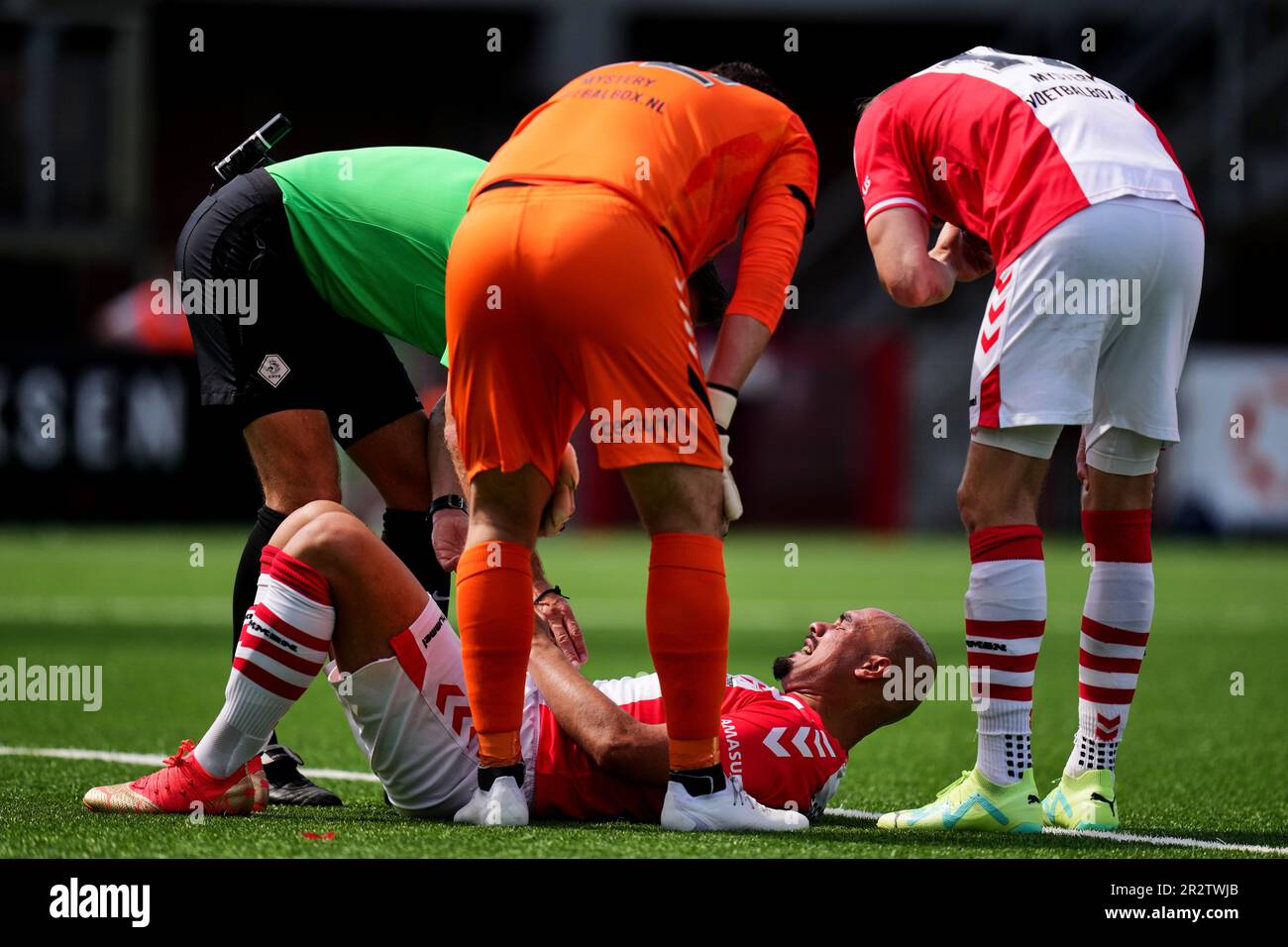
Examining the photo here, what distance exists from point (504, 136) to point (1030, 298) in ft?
86.0

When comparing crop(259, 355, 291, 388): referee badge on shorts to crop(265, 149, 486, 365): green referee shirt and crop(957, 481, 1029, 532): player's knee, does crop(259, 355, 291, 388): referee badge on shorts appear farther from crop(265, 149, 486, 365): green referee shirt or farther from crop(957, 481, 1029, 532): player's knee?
crop(957, 481, 1029, 532): player's knee

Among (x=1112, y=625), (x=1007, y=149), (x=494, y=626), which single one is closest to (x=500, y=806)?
(x=494, y=626)

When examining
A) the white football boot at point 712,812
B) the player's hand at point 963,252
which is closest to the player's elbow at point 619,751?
the white football boot at point 712,812

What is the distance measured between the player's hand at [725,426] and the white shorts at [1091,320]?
0.58 metres

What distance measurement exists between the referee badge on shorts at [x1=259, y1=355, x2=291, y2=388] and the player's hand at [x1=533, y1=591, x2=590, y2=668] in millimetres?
835

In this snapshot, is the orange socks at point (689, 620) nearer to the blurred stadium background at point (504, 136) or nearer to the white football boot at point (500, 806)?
the white football boot at point (500, 806)

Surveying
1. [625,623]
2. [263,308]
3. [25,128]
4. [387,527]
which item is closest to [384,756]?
[387,527]

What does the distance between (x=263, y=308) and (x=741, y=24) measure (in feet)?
82.2

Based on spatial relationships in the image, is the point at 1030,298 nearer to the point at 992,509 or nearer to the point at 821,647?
the point at 992,509

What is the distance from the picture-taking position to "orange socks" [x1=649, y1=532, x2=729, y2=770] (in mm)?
3512

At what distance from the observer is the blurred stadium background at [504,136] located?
18547 mm

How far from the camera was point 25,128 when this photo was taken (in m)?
23.0
